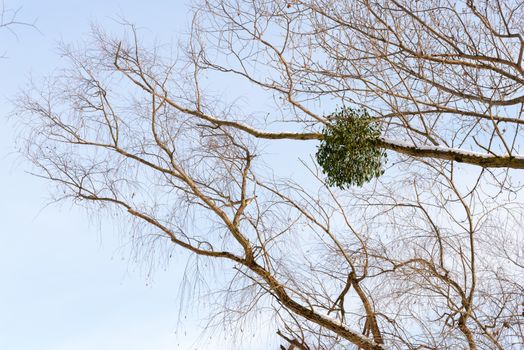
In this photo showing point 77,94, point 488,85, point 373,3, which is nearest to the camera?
point 373,3

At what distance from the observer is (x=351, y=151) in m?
5.86

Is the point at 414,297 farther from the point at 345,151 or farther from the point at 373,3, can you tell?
the point at 373,3

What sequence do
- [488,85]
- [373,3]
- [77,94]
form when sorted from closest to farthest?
[373,3] < [488,85] < [77,94]

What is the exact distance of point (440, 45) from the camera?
19.6 ft

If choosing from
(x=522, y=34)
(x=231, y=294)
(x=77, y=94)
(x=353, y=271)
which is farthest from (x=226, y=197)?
(x=522, y=34)

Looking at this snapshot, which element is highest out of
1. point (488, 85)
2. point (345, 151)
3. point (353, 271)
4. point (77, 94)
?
point (77, 94)

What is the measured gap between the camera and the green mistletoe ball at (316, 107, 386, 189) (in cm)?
586

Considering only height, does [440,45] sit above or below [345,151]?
above

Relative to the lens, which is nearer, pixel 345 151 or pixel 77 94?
pixel 345 151

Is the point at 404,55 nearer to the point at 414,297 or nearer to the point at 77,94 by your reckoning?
the point at 414,297

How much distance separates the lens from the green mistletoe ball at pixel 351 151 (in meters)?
5.86

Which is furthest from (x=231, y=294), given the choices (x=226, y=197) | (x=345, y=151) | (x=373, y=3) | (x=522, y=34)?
(x=522, y=34)

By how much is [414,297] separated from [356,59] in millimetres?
2210

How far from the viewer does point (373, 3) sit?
18.9ft
